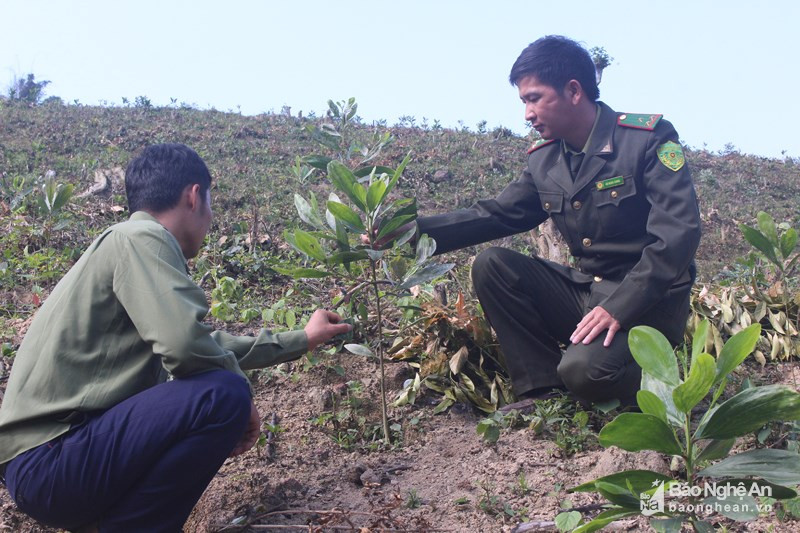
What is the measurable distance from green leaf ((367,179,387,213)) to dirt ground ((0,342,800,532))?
0.95 m

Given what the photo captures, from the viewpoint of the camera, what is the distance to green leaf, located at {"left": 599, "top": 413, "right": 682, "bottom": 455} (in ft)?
5.41

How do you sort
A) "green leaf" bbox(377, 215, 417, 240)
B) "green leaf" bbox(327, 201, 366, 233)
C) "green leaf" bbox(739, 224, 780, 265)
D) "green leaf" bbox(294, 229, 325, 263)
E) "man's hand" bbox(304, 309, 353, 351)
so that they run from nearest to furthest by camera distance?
"man's hand" bbox(304, 309, 353, 351)
"green leaf" bbox(294, 229, 325, 263)
"green leaf" bbox(327, 201, 366, 233)
"green leaf" bbox(377, 215, 417, 240)
"green leaf" bbox(739, 224, 780, 265)

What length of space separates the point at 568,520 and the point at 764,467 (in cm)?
50

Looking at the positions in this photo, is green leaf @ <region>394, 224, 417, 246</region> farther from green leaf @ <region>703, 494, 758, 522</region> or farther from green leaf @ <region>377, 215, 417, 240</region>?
green leaf @ <region>703, 494, 758, 522</region>

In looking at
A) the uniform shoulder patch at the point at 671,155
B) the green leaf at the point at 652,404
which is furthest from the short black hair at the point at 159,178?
the uniform shoulder patch at the point at 671,155

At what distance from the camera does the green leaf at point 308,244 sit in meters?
2.52

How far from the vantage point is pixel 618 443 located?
169 centimetres

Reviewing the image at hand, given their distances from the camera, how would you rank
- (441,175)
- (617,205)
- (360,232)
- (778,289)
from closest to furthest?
(360,232) < (617,205) < (778,289) < (441,175)

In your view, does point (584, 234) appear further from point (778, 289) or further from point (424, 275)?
point (778, 289)

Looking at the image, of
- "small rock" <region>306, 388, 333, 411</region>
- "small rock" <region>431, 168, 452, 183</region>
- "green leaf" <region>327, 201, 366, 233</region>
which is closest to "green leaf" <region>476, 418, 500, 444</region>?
"small rock" <region>306, 388, 333, 411</region>

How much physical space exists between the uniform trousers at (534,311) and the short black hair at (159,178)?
145 centimetres

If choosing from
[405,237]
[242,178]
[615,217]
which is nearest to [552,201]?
[615,217]

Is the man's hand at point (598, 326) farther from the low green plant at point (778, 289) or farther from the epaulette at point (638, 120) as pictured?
the low green plant at point (778, 289)

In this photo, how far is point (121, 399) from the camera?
2.01 m
